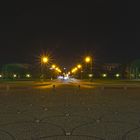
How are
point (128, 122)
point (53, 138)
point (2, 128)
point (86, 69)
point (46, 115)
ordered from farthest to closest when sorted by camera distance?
1. point (86, 69)
2. point (46, 115)
3. point (128, 122)
4. point (2, 128)
5. point (53, 138)

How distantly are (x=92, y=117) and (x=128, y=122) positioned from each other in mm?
1642

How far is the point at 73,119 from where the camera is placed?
11.6m

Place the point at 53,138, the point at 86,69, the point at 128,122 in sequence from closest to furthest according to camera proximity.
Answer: the point at 53,138 → the point at 128,122 → the point at 86,69

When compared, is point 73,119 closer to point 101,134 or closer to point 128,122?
point 128,122

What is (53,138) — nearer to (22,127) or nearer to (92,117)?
(22,127)

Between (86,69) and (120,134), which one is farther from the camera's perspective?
(86,69)

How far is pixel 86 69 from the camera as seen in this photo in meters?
126

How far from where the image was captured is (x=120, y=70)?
434 ft

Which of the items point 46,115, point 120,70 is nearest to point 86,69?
point 120,70

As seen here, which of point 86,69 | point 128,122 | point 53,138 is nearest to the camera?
point 53,138

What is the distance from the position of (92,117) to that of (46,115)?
181 cm

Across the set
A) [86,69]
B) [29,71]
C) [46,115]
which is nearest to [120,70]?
[86,69]

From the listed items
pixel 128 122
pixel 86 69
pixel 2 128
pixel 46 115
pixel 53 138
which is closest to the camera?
pixel 53 138

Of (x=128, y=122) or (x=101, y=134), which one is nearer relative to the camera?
(x=101, y=134)
